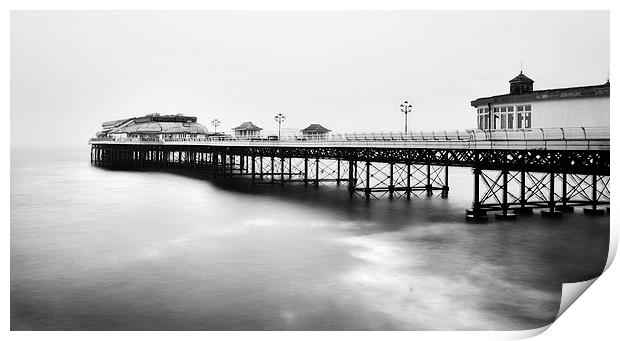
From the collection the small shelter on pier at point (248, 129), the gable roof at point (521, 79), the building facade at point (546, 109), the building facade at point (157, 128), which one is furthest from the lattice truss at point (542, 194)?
the building facade at point (157, 128)

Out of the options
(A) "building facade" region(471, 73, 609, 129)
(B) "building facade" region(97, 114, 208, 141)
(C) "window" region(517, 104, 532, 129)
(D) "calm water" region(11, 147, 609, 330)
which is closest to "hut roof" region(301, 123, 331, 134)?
(D) "calm water" region(11, 147, 609, 330)

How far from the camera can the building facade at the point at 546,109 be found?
765 inches

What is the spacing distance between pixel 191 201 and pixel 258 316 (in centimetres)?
2257

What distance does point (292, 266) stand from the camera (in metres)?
17.9

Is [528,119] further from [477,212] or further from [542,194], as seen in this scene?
[542,194]

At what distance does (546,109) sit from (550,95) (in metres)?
0.53

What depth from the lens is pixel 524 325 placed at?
1323cm

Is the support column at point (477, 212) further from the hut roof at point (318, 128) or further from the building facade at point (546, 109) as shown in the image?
the hut roof at point (318, 128)

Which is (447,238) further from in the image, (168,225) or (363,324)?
(168,225)

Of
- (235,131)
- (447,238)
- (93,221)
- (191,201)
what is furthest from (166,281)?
(235,131)

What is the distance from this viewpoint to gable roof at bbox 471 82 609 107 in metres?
19.3
